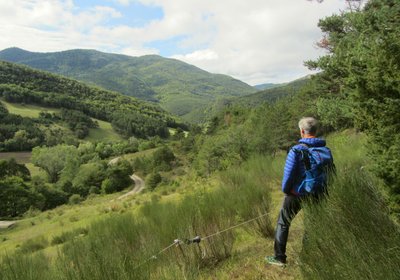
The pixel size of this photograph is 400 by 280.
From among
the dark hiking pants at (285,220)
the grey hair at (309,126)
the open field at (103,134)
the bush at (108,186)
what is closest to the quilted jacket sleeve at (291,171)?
the dark hiking pants at (285,220)

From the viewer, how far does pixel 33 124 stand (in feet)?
411

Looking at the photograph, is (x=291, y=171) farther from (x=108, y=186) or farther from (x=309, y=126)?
(x=108, y=186)

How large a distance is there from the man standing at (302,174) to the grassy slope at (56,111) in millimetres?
134249

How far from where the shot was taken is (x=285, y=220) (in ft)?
13.8

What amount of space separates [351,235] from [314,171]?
1.32m

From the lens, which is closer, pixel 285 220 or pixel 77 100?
pixel 285 220

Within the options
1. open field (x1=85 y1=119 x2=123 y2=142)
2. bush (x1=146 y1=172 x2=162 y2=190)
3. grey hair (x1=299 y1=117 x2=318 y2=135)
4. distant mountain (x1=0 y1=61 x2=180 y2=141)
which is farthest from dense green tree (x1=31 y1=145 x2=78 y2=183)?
grey hair (x1=299 y1=117 x2=318 y2=135)

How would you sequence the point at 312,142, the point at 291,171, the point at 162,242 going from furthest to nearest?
the point at 162,242 → the point at 312,142 → the point at 291,171

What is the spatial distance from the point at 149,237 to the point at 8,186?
5479 centimetres

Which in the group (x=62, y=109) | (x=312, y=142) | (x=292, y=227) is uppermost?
(x=62, y=109)

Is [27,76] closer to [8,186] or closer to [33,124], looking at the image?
[33,124]

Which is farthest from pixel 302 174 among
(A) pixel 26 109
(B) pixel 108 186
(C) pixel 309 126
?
(A) pixel 26 109

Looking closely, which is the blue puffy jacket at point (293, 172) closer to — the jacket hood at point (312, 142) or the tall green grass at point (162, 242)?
the jacket hood at point (312, 142)

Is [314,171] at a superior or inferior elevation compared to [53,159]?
superior
